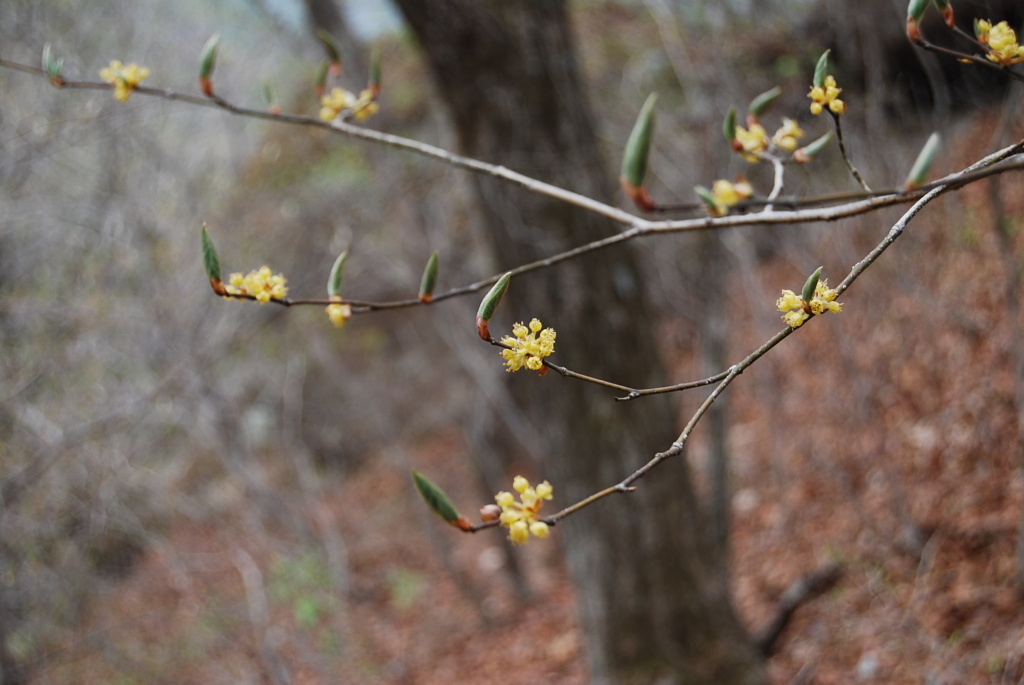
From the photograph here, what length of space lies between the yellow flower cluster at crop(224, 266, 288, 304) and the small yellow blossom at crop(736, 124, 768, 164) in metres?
0.82

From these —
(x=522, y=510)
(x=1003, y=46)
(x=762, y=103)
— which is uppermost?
(x=762, y=103)

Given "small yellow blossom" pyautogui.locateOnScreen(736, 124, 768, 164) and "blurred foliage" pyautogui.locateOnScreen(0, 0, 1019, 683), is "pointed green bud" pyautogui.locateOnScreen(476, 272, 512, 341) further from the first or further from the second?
"blurred foliage" pyautogui.locateOnScreen(0, 0, 1019, 683)

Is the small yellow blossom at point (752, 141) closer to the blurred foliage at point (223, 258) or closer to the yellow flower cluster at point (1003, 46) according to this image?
the yellow flower cluster at point (1003, 46)

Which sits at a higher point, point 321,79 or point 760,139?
point 321,79

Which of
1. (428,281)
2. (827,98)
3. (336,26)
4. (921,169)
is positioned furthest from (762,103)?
(336,26)

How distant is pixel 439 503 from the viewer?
0.93 metres

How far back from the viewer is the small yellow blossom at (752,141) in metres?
1.18

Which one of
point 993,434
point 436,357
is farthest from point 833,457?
point 436,357

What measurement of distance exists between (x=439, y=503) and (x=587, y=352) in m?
1.76

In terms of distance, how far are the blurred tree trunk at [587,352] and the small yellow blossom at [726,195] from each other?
1437 mm

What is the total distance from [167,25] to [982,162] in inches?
241

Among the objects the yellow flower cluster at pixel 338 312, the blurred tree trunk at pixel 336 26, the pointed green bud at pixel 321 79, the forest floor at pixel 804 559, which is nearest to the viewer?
the yellow flower cluster at pixel 338 312

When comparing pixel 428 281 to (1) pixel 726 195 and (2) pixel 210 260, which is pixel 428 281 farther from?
(1) pixel 726 195

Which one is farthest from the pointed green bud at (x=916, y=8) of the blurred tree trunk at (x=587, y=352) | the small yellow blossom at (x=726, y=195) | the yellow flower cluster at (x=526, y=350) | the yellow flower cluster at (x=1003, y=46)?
the blurred tree trunk at (x=587, y=352)
